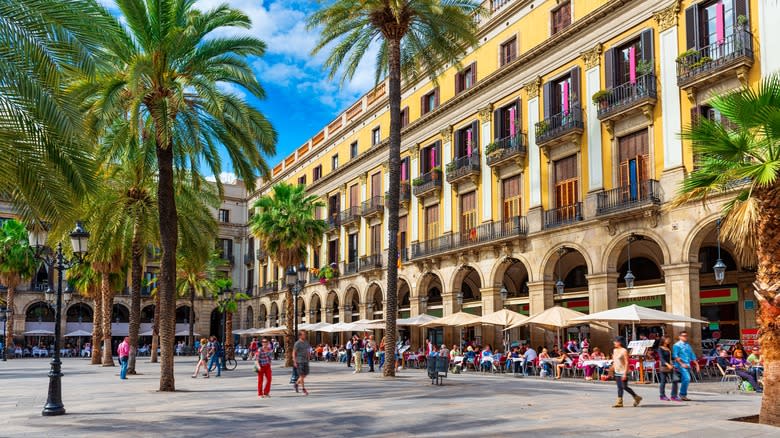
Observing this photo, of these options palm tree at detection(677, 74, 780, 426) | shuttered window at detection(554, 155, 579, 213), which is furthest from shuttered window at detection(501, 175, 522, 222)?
palm tree at detection(677, 74, 780, 426)

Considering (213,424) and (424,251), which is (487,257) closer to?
(424,251)

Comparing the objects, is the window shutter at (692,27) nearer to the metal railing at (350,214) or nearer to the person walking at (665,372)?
the person walking at (665,372)

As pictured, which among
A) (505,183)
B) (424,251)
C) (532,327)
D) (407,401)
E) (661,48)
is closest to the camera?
(407,401)

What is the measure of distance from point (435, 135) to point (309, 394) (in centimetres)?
2289

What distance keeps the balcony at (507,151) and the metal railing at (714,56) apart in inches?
333

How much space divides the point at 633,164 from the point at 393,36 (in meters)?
9.78

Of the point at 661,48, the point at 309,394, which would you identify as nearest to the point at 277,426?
the point at 309,394

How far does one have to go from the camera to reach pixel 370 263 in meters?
44.5

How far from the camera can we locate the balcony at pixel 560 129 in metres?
28.1

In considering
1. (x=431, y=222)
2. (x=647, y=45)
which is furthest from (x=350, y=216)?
(x=647, y=45)

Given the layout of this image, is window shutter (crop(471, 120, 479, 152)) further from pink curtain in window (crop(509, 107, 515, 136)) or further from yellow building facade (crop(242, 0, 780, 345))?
pink curtain in window (crop(509, 107, 515, 136))

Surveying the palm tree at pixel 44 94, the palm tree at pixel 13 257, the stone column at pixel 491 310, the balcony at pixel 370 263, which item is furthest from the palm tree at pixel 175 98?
the palm tree at pixel 13 257

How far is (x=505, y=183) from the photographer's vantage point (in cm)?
3297

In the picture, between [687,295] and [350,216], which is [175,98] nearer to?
[687,295]
